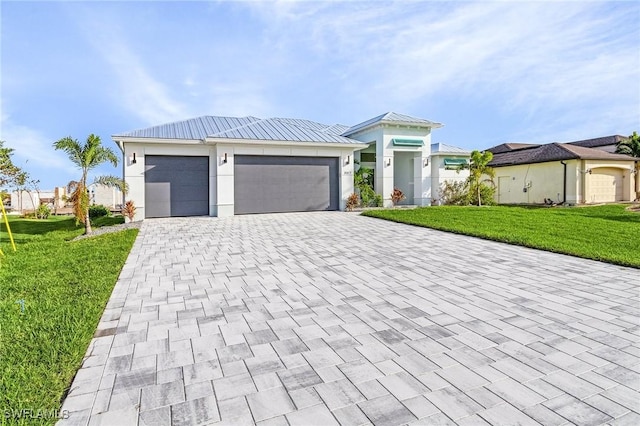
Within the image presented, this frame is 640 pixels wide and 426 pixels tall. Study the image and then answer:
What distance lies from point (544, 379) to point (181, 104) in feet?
68.7

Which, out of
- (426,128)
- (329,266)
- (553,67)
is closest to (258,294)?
(329,266)

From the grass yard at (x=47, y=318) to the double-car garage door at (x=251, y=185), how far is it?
23.3 ft

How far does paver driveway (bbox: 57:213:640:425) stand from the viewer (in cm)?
239

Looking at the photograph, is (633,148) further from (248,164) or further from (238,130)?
(238,130)

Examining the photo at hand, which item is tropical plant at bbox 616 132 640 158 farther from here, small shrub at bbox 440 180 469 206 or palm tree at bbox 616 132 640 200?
small shrub at bbox 440 180 469 206

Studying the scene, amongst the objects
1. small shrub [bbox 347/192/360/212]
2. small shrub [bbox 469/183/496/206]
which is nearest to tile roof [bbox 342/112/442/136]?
small shrub [bbox 347/192/360/212]

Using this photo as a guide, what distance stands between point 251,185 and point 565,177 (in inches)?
853

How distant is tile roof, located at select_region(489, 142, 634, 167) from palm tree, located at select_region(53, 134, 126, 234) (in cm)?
2680

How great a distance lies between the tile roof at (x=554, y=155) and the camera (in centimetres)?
2350

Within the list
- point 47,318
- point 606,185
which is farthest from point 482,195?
point 47,318

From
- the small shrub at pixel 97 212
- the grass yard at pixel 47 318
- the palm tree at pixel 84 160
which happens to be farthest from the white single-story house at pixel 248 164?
the small shrub at pixel 97 212

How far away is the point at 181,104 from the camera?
19.6 metres

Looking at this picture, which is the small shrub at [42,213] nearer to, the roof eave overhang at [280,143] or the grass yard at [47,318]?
the roof eave overhang at [280,143]

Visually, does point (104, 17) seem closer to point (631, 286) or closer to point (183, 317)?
point (183, 317)
